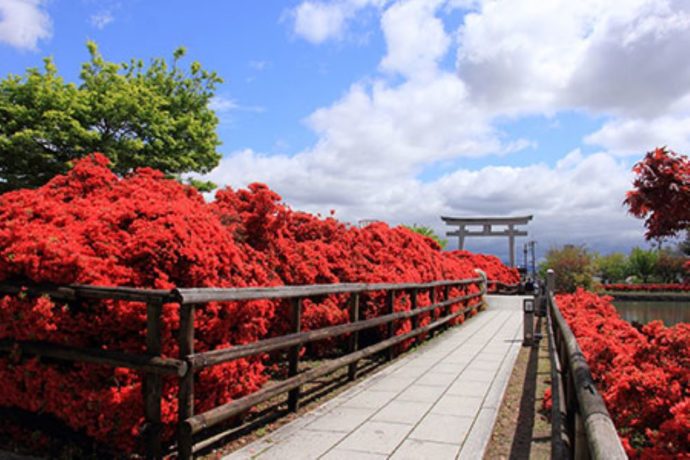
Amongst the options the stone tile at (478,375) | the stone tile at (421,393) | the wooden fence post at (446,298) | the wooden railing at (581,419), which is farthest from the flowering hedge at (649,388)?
the wooden fence post at (446,298)

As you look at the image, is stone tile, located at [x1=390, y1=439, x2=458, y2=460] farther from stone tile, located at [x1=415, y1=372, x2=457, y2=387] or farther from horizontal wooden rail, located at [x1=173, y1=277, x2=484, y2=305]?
stone tile, located at [x1=415, y1=372, x2=457, y2=387]

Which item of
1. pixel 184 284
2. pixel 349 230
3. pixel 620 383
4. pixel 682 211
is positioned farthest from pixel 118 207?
pixel 349 230

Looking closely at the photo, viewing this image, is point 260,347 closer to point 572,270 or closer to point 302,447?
point 302,447

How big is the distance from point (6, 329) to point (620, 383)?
487 cm

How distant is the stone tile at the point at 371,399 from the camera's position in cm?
539

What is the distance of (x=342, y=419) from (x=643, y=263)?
57432 mm

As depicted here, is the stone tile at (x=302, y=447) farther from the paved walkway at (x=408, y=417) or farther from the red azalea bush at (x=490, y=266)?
the red azalea bush at (x=490, y=266)

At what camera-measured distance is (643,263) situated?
53.2m

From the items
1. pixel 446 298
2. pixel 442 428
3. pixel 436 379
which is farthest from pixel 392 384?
pixel 446 298

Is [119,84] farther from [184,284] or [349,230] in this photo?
[184,284]

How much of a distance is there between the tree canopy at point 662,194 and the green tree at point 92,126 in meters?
22.3

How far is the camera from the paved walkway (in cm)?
405

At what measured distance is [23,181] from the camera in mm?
22188

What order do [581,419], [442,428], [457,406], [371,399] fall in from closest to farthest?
1. [581,419]
2. [442,428]
3. [457,406]
4. [371,399]
